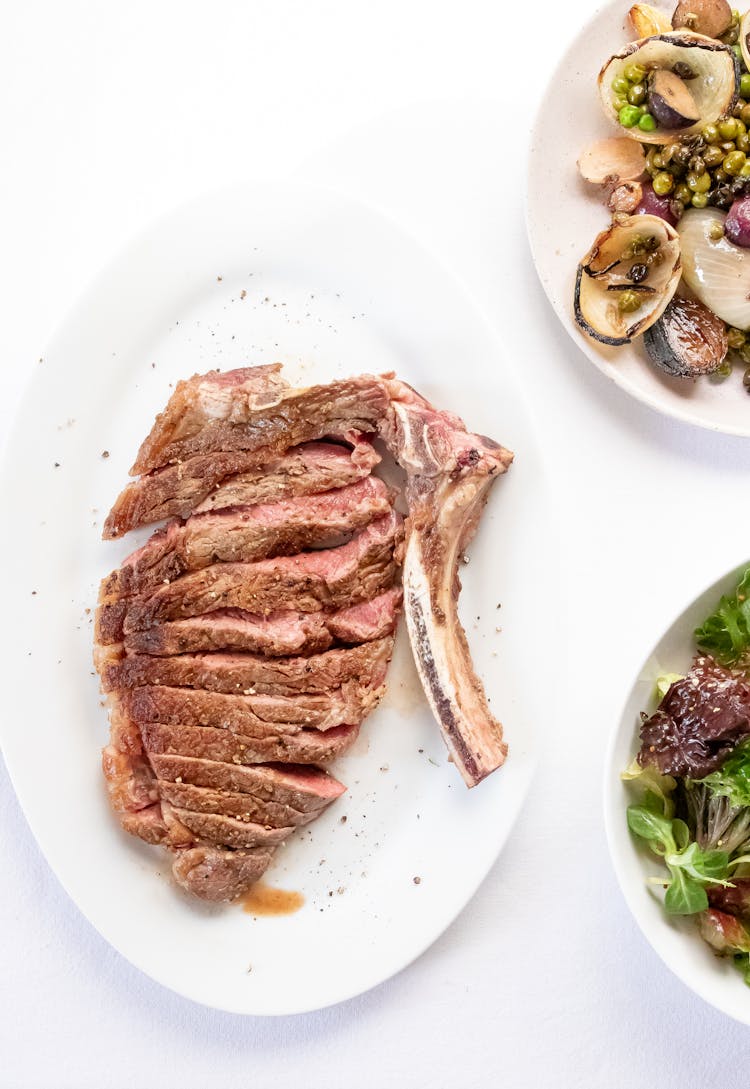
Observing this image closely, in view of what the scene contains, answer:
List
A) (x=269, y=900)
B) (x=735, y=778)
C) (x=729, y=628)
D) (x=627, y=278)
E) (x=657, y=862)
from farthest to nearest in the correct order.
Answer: (x=269, y=900), (x=627, y=278), (x=657, y=862), (x=729, y=628), (x=735, y=778)

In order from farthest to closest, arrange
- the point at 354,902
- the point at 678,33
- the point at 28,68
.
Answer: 1. the point at 28,68
2. the point at 354,902
3. the point at 678,33

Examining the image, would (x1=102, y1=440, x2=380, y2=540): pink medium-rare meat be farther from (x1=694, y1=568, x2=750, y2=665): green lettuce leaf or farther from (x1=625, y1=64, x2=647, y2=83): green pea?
(x1=625, y1=64, x2=647, y2=83): green pea

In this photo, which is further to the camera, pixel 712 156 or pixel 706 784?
pixel 712 156

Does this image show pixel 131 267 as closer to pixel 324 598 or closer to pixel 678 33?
pixel 324 598

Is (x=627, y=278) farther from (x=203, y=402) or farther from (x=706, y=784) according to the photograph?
(x=706, y=784)

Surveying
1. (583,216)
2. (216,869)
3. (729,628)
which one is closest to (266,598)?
(216,869)

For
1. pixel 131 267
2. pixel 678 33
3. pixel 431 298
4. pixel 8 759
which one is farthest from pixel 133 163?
pixel 8 759
